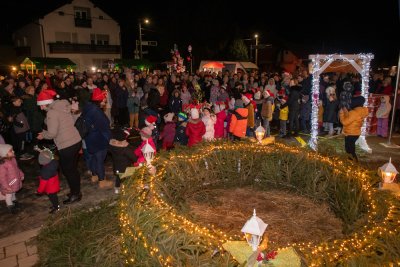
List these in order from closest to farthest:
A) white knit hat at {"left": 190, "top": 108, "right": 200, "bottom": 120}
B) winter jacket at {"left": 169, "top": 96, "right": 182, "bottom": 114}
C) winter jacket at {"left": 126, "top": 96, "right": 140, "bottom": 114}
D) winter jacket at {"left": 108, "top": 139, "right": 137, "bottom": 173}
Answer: winter jacket at {"left": 108, "top": 139, "right": 137, "bottom": 173} < white knit hat at {"left": 190, "top": 108, "right": 200, "bottom": 120} < winter jacket at {"left": 126, "top": 96, "right": 140, "bottom": 114} < winter jacket at {"left": 169, "top": 96, "right": 182, "bottom": 114}

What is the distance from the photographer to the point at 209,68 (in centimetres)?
2920

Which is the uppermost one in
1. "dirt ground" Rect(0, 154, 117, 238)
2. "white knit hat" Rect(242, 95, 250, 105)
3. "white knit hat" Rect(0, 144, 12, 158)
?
"white knit hat" Rect(242, 95, 250, 105)

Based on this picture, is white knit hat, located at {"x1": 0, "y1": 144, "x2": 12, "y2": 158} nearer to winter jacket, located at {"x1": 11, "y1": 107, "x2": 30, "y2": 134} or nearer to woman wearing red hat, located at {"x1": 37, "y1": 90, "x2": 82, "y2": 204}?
woman wearing red hat, located at {"x1": 37, "y1": 90, "x2": 82, "y2": 204}

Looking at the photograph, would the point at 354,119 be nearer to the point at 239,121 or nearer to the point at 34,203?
the point at 239,121

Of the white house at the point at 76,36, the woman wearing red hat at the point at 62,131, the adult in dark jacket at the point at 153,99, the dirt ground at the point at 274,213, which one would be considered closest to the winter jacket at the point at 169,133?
the dirt ground at the point at 274,213

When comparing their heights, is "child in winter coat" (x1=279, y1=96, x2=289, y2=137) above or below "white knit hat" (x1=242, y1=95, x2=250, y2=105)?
below

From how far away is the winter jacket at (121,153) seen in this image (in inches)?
249

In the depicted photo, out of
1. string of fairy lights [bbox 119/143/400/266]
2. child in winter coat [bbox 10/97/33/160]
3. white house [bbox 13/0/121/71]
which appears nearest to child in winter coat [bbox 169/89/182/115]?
child in winter coat [bbox 10/97/33/160]

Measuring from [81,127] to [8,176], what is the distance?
1.50m

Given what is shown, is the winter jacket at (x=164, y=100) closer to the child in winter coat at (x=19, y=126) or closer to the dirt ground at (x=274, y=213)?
the child in winter coat at (x=19, y=126)

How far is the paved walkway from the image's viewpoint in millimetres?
4355

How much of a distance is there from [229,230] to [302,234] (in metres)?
1.13

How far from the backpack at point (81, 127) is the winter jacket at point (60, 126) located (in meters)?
0.10

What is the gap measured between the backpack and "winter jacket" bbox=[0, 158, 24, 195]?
1259 millimetres
